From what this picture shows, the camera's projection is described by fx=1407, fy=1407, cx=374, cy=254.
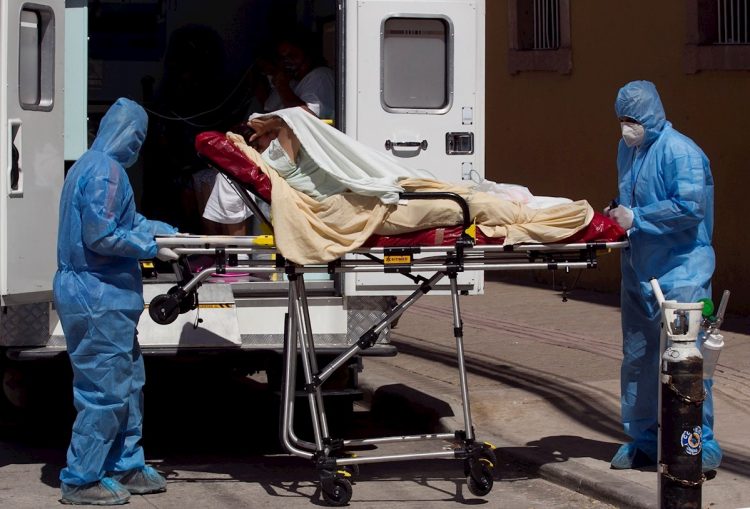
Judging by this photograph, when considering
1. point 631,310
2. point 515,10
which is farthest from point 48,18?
point 515,10

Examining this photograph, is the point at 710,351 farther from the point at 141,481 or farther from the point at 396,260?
the point at 141,481

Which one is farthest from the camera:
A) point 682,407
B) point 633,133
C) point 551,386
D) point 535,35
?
point 535,35

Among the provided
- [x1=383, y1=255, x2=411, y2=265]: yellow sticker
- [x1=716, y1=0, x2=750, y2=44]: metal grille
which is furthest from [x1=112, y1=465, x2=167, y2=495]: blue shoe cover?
[x1=716, y1=0, x2=750, y2=44]: metal grille

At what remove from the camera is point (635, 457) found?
703cm

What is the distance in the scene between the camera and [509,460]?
25.0ft

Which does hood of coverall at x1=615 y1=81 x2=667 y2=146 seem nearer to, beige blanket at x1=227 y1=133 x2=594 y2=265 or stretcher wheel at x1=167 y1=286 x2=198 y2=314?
beige blanket at x1=227 y1=133 x2=594 y2=265

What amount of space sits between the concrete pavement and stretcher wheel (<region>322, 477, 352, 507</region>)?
116 centimetres

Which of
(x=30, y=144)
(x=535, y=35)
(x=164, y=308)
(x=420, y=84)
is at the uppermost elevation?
(x=535, y=35)

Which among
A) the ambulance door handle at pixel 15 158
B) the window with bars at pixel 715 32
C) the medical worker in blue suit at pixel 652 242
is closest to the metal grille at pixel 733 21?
the window with bars at pixel 715 32

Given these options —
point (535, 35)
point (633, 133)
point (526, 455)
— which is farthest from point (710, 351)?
point (535, 35)

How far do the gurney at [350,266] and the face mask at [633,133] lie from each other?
0.49 meters

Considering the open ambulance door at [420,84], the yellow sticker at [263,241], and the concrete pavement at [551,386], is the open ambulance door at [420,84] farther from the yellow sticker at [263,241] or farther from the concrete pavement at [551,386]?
the yellow sticker at [263,241]

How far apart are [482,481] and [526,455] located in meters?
0.88

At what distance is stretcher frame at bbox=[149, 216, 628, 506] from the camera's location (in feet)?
21.5
